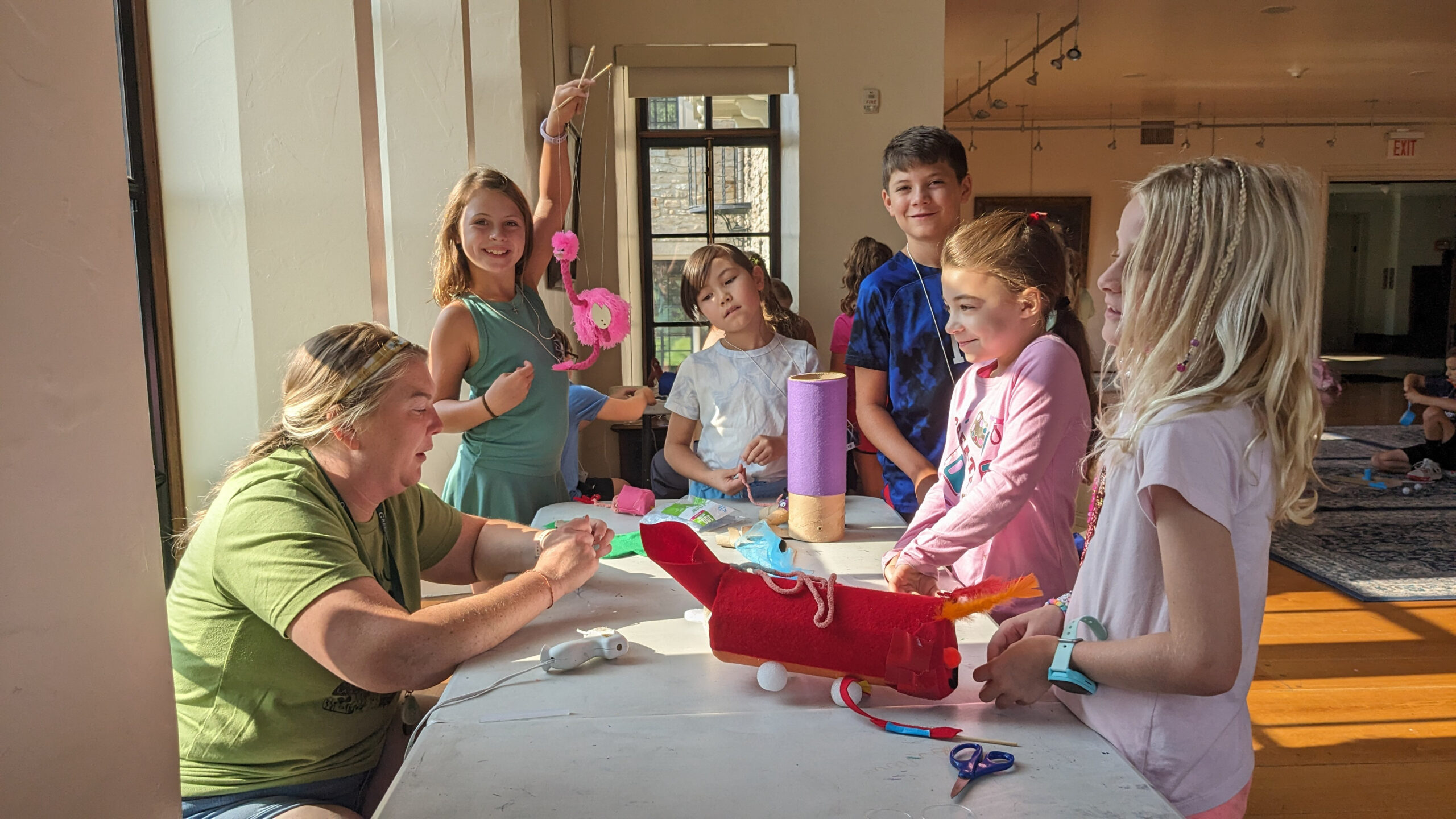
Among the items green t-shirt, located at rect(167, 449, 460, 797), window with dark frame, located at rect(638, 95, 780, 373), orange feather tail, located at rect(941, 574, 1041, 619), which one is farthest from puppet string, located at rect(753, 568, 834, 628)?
window with dark frame, located at rect(638, 95, 780, 373)

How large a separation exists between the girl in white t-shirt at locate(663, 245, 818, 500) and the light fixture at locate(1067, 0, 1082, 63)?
4.96m

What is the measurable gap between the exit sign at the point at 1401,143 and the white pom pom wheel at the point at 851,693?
Answer: 13543 millimetres

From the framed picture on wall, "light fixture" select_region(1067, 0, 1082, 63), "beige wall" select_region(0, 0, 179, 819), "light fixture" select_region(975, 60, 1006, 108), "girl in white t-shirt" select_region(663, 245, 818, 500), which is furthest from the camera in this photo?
the framed picture on wall

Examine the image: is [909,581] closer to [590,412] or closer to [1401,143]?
[590,412]

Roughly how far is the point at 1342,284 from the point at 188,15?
18.4 metres

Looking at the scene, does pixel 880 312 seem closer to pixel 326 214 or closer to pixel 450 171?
pixel 326 214

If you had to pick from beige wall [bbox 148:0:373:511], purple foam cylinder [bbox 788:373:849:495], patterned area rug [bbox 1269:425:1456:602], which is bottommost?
patterned area rug [bbox 1269:425:1456:602]

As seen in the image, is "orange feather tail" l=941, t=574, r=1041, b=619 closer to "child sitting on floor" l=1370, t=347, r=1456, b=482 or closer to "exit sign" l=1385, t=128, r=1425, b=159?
"child sitting on floor" l=1370, t=347, r=1456, b=482

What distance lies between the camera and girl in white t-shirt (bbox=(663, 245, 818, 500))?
2.45m

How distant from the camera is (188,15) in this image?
244 centimetres

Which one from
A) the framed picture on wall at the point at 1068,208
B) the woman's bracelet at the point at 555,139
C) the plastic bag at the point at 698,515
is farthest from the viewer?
the framed picture on wall at the point at 1068,208

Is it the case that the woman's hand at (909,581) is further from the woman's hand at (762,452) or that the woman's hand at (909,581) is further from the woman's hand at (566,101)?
the woman's hand at (566,101)

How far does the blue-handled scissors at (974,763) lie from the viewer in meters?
0.94

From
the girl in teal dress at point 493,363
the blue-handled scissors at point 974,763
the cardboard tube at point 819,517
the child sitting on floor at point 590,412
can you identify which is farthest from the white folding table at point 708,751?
the child sitting on floor at point 590,412
